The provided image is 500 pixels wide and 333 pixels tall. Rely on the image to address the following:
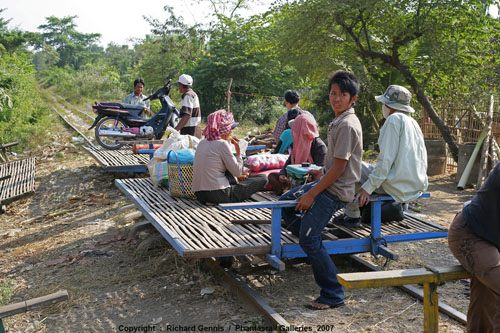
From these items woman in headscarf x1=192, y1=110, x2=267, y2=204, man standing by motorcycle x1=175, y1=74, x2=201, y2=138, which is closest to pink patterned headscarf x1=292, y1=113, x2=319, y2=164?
woman in headscarf x1=192, y1=110, x2=267, y2=204

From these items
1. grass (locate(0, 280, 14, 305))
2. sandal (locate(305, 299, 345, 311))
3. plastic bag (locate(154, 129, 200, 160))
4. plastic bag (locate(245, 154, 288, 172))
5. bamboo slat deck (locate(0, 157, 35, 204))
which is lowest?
grass (locate(0, 280, 14, 305))

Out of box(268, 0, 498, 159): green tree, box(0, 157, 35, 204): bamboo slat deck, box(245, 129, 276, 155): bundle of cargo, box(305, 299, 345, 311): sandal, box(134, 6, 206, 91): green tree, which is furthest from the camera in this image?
box(134, 6, 206, 91): green tree

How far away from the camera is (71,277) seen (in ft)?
19.0

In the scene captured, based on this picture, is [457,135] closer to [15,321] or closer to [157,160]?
[157,160]

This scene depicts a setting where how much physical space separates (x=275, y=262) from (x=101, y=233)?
4.06m

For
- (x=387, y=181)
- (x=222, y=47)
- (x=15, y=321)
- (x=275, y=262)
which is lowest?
(x=15, y=321)

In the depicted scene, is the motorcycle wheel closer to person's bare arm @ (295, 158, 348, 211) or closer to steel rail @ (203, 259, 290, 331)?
steel rail @ (203, 259, 290, 331)

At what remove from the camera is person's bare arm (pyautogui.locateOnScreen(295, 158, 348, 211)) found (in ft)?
13.0

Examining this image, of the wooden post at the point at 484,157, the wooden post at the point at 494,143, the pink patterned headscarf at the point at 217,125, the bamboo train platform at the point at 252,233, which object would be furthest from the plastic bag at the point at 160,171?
the wooden post at the point at 494,143

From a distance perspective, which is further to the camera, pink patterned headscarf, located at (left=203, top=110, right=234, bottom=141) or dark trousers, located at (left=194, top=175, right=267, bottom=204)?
dark trousers, located at (left=194, top=175, right=267, bottom=204)

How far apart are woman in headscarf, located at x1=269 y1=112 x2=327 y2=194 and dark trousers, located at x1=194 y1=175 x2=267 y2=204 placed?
0.30 m

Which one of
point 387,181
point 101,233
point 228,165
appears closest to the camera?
point 387,181

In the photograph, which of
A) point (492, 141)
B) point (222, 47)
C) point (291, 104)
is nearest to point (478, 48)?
point (492, 141)

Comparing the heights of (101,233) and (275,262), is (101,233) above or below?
below
